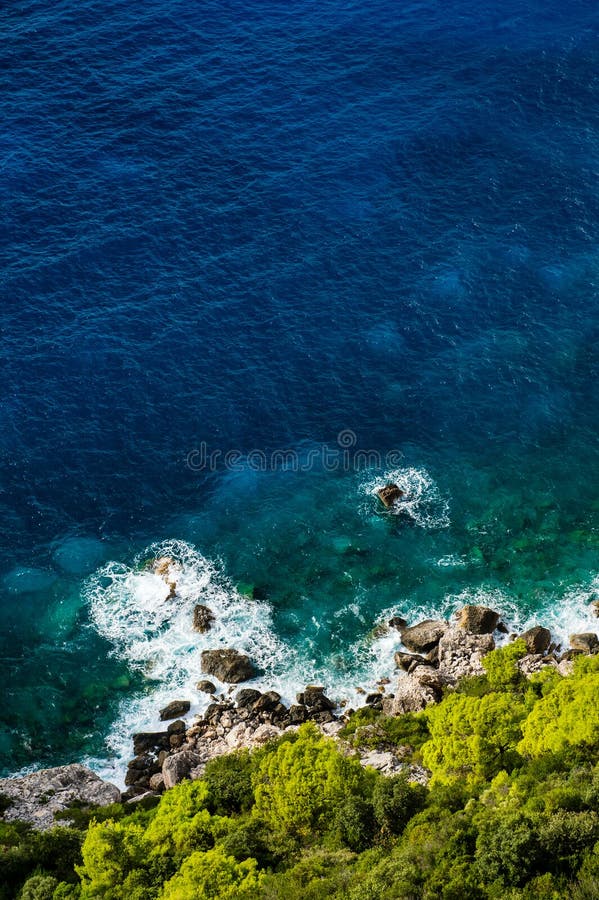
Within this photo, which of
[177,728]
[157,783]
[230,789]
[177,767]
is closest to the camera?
[230,789]

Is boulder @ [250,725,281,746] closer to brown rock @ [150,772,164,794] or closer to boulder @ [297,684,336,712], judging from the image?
boulder @ [297,684,336,712]

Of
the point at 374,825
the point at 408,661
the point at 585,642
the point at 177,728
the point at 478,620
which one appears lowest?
the point at 585,642

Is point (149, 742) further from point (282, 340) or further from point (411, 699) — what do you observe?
point (282, 340)

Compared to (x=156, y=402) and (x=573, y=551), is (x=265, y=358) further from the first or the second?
(x=573, y=551)

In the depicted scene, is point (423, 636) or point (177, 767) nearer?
point (177, 767)

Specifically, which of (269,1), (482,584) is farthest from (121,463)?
(269,1)

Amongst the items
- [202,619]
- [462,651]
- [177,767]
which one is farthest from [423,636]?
[177,767]

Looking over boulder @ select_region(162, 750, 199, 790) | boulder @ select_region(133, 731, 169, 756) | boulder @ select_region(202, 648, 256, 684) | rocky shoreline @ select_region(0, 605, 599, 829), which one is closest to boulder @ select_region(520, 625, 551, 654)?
rocky shoreline @ select_region(0, 605, 599, 829)
